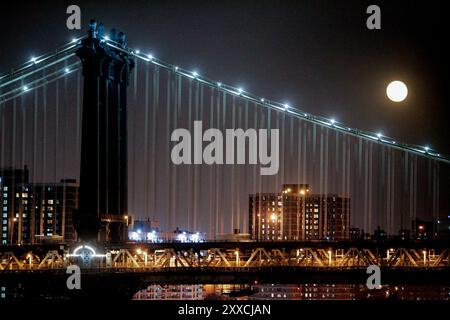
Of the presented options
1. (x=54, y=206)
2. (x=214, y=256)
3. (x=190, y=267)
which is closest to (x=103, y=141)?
(x=190, y=267)

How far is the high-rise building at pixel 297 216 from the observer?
12362 centimetres

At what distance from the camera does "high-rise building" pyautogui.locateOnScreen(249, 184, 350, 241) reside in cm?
12362

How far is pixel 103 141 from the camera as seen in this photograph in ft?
188

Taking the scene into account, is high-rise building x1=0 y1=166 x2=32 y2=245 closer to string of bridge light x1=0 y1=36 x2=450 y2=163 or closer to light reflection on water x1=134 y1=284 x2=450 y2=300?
light reflection on water x1=134 y1=284 x2=450 y2=300

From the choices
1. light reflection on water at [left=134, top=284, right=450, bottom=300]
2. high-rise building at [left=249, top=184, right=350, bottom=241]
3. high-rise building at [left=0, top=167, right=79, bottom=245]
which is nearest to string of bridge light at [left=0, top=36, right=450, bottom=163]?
light reflection on water at [left=134, top=284, right=450, bottom=300]

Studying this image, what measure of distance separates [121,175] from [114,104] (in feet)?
17.2

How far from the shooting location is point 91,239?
53.9 metres

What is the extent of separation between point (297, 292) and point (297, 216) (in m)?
13.0

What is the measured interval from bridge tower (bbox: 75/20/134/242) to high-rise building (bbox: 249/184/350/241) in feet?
187

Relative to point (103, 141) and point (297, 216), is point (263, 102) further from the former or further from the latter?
point (297, 216)
